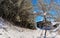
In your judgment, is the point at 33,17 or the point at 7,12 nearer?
the point at 7,12

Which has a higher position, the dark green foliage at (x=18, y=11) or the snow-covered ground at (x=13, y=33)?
the dark green foliage at (x=18, y=11)

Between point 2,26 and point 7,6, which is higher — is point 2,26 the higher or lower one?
the lower one

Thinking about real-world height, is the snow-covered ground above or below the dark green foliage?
below

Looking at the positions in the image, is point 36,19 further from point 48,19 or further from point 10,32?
point 10,32

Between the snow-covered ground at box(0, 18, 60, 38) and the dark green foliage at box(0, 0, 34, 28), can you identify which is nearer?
the snow-covered ground at box(0, 18, 60, 38)

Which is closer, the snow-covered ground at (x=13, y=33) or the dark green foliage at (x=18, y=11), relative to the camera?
the snow-covered ground at (x=13, y=33)

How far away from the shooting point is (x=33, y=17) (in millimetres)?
5590

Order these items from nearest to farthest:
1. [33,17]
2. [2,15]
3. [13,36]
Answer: [13,36]
[2,15]
[33,17]

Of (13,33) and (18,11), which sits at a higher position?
(18,11)

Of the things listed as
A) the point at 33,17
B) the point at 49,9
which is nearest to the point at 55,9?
the point at 49,9

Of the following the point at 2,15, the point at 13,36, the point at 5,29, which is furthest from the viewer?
the point at 2,15

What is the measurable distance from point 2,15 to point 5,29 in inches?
21.6

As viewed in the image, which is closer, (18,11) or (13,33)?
(13,33)

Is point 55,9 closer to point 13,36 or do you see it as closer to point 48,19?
point 48,19
